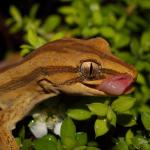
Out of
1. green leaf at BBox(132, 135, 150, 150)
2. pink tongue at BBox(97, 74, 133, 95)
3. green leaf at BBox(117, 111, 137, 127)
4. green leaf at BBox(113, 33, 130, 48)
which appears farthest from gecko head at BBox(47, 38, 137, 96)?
green leaf at BBox(113, 33, 130, 48)

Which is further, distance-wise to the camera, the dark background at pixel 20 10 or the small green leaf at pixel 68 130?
the dark background at pixel 20 10

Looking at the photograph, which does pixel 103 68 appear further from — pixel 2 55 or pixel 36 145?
pixel 2 55

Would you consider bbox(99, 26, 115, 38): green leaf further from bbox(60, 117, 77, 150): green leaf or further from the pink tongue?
bbox(60, 117, 77, 150): green leaf

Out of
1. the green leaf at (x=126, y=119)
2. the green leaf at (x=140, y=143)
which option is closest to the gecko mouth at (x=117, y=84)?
the green leaf at (x=126, y=119)

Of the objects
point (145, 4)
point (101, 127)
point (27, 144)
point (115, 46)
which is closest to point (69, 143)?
point (101, 127)

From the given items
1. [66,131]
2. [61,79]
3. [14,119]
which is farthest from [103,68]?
[14,119]

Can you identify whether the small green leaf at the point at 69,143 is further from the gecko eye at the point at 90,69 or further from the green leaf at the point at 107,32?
the green leaf at the point at 107,32
